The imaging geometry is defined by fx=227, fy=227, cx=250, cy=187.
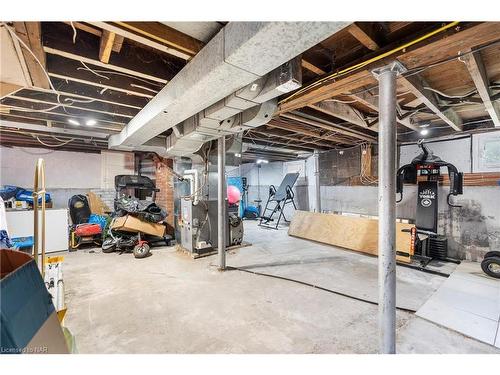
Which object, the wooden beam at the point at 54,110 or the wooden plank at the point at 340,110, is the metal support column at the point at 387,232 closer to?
the wooden plank at the point at 340,110

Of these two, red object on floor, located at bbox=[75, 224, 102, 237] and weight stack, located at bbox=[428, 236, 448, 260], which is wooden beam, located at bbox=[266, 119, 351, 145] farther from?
red object on floor, located at bbox=[75, 224, 102, 237]

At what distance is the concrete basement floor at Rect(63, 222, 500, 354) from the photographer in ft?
5.86

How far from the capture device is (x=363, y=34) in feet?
5.08

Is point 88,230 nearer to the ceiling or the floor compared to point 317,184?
nearer to the floor

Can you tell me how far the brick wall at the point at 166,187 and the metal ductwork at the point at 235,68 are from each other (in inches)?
119

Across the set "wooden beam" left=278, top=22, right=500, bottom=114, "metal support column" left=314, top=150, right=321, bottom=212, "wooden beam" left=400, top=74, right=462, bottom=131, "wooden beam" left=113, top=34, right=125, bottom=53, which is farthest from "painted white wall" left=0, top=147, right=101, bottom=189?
"wooden beam" left=400, top=74, right=462, bottom=131

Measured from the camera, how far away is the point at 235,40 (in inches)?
51.5

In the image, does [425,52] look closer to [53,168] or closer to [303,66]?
[303,66]

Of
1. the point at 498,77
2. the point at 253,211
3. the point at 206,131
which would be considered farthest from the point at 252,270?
the point at 253,211

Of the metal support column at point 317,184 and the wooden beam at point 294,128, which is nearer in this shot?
the wooden beam at point 294,128

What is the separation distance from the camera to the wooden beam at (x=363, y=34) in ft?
4.88

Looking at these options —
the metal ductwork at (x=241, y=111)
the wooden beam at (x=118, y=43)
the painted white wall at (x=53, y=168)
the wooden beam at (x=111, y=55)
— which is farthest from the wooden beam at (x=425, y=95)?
the painted white wall at (x=53, y=168)

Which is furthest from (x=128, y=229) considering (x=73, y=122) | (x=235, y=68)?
(x=235, y=68)

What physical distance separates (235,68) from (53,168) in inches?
260
